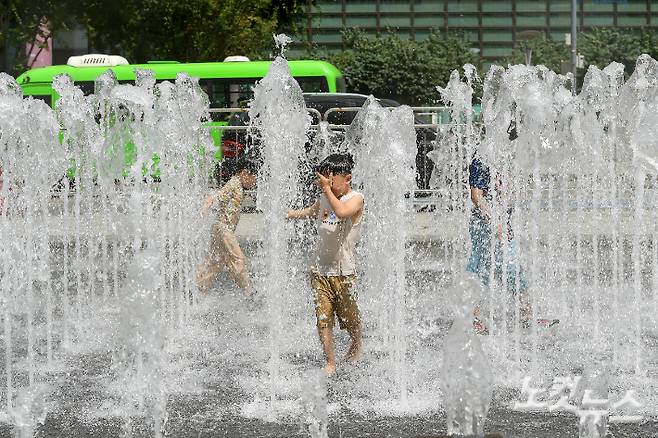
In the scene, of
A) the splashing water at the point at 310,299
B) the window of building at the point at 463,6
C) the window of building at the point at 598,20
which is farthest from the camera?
the window of building at the point at 463,6

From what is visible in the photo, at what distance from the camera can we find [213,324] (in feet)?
28.0

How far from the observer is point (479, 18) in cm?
5934

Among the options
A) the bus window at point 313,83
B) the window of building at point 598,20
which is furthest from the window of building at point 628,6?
the bus window at point 313,83

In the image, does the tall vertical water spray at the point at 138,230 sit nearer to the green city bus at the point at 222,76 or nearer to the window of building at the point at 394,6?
the green city bus at the point at 222,76

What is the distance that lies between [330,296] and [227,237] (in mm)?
3066

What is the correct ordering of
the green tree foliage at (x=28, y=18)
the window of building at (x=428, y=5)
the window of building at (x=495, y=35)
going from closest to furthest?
the green tree foliage at (x=28, y=18)
the window of building at (x=495, y=35)
the window of building at (x=428, y=5)

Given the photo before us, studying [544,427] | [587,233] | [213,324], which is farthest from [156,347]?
[587,233]

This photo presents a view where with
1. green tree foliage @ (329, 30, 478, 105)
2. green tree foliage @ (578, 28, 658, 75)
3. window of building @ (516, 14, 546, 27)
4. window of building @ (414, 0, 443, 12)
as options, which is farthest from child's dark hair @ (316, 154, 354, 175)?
window of building @ (414, 0, 443, 12)

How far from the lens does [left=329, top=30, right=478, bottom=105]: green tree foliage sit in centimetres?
4416

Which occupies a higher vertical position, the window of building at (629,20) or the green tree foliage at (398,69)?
the window of building at (629,20)

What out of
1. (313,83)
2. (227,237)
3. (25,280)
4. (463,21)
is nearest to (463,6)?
(463,21)

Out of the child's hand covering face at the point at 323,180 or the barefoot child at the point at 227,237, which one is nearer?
the child's hand covering face at the point at 323,180

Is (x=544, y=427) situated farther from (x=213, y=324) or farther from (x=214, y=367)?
(x=213, y=324)

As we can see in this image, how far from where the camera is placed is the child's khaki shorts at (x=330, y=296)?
6.48 m
